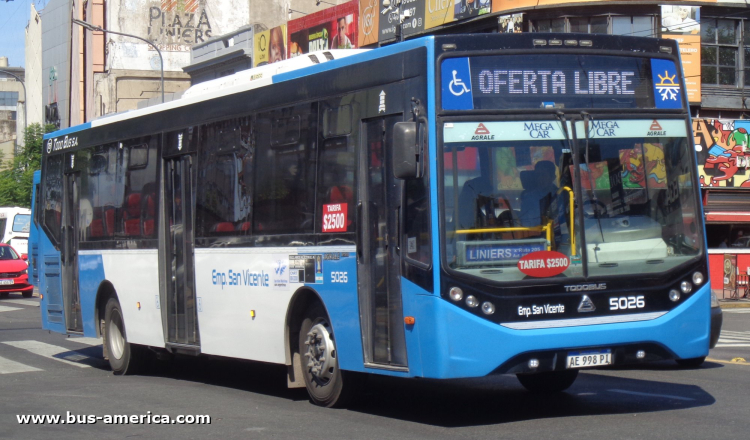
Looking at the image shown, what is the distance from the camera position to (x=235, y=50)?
1817 inches

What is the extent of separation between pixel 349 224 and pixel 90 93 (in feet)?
214

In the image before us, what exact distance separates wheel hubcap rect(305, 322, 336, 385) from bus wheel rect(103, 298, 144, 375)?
4.49 m

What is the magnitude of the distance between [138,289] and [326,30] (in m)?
28.0

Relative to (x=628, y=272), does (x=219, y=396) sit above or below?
below

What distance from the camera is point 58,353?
1616cm

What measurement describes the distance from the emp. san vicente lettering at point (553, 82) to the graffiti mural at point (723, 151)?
74.8ft

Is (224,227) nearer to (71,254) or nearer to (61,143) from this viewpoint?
(71,254)

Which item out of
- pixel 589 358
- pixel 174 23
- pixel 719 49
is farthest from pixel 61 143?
pixel 174 23

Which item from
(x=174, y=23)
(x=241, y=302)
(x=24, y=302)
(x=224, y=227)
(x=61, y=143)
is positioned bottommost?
(x=24, y=302)

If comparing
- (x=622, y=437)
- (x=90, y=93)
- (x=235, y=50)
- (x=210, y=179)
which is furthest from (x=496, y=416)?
(x=90, y=93)

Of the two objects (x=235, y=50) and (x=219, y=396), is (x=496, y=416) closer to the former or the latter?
(x=219, y=396)

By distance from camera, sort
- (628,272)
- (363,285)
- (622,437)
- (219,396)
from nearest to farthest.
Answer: (622,437)
(628,272)
(363,285)
(219,396)

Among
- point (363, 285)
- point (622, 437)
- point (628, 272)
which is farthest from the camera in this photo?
point (363, 285)

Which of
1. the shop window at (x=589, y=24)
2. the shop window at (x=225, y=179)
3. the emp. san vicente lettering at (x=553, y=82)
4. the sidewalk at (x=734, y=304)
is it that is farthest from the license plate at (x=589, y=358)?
the shop window at (x=589, y=24)
